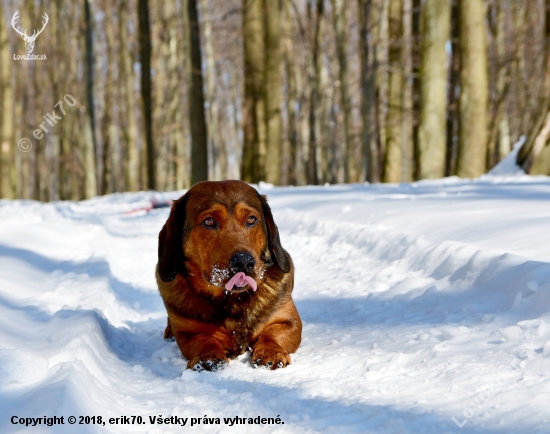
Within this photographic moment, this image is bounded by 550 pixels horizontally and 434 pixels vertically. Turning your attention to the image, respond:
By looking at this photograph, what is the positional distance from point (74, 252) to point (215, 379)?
5.48 metres

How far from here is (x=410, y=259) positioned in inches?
208

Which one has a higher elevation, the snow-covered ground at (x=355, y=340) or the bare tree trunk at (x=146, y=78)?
the bare tree trunk at (x=146, y=78)

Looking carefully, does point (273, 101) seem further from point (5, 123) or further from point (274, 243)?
point (274, 243)

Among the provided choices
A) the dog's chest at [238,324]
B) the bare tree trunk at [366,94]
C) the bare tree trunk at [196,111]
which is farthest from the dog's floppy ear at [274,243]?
the bare tree trunk at [366,94]

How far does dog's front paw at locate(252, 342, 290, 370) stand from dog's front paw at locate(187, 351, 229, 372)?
188mm

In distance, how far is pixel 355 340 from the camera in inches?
150

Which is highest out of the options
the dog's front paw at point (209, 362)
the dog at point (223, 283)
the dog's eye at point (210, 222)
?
the dog's eye at point (210, 222)

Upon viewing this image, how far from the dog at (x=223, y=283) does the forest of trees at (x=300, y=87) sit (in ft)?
29.1

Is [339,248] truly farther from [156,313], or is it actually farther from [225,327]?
[225,327]

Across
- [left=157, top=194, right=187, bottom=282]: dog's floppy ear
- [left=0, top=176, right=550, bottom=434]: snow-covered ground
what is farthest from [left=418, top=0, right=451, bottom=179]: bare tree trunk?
[left=157, top=194, right=187, bottom=282]: dog's floppy ear

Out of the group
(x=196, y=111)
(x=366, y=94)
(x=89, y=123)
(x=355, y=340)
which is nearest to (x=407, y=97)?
(x=366, y=94)

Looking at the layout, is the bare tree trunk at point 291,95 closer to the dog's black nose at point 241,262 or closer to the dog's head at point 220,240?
the dog's head at point 220,240

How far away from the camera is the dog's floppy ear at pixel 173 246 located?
12.9ft

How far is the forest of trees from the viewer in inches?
523
